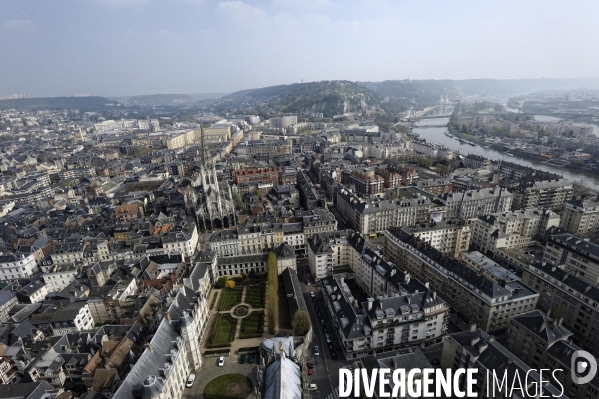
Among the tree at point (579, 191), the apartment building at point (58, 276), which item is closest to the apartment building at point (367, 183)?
the tree at point (579, 191)

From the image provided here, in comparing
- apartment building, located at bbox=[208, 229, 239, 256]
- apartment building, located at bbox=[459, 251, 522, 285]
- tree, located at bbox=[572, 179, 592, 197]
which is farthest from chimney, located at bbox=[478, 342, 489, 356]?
tree, located at bbox=[572, 179, 592, 197]

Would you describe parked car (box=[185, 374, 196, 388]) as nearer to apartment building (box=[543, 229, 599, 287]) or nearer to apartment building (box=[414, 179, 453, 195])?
apartment building (box=[543, 229, 599, 287])

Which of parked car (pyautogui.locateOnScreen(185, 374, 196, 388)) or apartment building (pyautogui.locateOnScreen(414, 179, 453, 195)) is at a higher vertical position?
apartment building (pyautogui.locateOnScreen(414, 179, 453, 195))

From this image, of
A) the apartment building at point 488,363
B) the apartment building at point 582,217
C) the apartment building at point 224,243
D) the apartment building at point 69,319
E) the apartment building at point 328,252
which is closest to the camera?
the apartment building at point 488,363

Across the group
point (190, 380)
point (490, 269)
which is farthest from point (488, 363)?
point (190, 380)

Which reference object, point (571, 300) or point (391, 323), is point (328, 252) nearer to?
point (391, 323)

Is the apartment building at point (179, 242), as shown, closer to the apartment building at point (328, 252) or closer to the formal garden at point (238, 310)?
the formal garden at point (238, 310)
